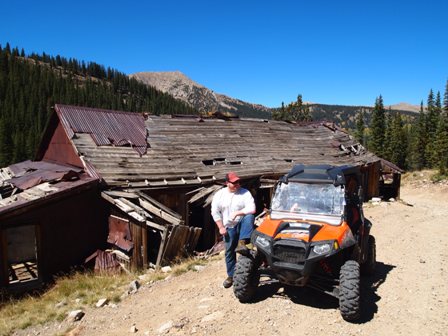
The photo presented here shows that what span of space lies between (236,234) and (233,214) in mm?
421

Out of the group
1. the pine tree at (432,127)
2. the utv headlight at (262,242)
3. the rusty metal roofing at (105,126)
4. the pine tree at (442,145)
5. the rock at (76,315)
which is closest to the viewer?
the utv headlight at (262,242)

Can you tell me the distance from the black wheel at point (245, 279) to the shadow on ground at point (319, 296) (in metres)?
0.24

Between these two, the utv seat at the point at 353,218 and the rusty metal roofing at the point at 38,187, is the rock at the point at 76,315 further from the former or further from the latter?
the utv seat at the point at 353,218

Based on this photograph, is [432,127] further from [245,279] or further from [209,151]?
[245,279]

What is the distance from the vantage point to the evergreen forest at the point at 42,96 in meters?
68.0

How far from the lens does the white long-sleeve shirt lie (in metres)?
6.64

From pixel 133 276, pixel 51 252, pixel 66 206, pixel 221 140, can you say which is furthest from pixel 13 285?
pixel 221 140

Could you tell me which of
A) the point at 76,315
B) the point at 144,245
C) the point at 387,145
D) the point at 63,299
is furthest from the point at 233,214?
the point at 387,145

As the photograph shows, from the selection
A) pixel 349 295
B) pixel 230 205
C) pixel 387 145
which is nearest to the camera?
pixel 349 295

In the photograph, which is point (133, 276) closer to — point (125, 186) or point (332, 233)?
point (125, 186)

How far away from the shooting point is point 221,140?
19234mm

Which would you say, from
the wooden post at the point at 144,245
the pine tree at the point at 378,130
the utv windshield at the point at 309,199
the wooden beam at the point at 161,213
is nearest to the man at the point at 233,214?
the utv windshield at the point at 309,199

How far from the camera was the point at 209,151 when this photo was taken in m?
17.6

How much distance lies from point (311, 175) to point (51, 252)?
9.12 meters
